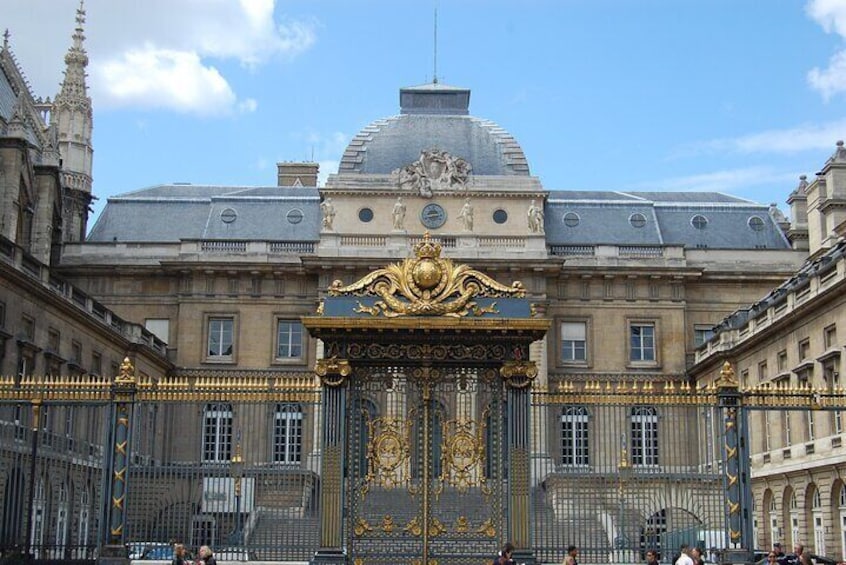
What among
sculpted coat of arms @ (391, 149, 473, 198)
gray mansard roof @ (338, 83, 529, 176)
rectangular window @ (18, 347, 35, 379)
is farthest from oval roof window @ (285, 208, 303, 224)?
rectangular window @ (18, 347, 35, 379)

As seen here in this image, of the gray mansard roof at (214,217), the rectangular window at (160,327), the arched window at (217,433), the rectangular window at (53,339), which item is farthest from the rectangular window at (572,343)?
the rectangular window at (53,339)

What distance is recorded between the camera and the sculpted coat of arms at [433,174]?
1954 inches

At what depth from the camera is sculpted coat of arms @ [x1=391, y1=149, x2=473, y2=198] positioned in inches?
1954

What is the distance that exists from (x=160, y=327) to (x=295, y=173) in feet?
61.0

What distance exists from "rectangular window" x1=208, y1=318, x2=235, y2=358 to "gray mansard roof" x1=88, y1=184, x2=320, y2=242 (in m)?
4.38

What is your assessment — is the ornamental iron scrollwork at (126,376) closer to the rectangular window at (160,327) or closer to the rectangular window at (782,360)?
the rectangular window at (782,360)

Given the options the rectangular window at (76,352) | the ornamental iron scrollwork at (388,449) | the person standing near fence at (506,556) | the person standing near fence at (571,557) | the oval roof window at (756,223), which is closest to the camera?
the person standing near fence at (506,556)

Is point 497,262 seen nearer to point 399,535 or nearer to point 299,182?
point 299,182

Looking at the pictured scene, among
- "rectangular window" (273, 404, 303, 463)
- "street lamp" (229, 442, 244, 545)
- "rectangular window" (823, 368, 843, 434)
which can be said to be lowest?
"street lamp" (229, 442, 244, 545)

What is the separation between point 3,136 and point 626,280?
24.2 meters

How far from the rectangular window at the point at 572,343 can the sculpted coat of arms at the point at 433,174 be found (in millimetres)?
6983

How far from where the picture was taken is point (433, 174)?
4984cm

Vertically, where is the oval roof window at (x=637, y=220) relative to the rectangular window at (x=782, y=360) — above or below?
above

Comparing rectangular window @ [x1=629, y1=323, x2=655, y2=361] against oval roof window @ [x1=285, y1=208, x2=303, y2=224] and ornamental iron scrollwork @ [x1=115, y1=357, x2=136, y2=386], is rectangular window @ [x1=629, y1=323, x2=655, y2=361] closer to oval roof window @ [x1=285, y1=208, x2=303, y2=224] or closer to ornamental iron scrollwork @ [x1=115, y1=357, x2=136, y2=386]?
oval roof window @ [x1=285, y1=208, x2=303, y2=224]
